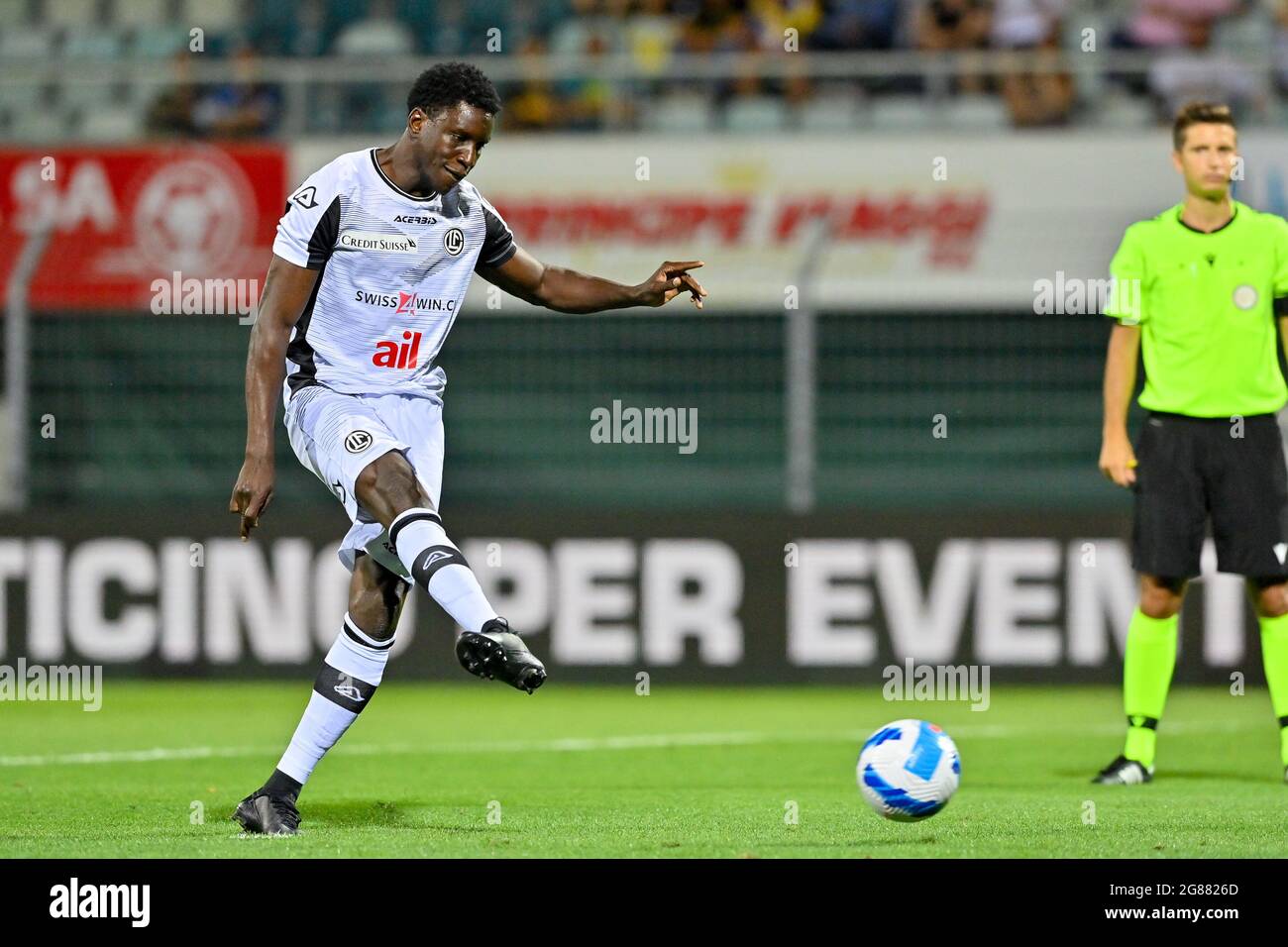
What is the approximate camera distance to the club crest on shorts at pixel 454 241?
6.59m

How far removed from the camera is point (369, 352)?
6516 millimetres

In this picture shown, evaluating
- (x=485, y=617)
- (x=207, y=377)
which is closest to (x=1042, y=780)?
(x=485, y=617)

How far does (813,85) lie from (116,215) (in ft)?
16.5

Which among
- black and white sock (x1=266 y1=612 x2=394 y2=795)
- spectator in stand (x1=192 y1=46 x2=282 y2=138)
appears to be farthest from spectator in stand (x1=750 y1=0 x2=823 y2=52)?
black and white sock (x1=266 y1=612 x2=394 y2=795)

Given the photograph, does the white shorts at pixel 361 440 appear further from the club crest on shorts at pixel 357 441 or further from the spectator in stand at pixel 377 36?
the spectator in stand at pixel 377 36

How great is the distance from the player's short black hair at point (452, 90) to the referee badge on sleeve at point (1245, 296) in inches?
120

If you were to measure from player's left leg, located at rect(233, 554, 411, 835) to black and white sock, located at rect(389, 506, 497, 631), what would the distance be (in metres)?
0.39

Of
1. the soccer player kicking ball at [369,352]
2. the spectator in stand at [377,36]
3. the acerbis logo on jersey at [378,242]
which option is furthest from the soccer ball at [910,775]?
the spectator in stand at [377,36]

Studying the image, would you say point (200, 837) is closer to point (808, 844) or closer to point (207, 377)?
point (808, 844)

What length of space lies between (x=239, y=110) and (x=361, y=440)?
9878 mm

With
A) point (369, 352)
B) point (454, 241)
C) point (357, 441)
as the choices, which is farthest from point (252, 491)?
point (454, 241)

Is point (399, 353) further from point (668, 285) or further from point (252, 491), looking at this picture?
point (668, 285)

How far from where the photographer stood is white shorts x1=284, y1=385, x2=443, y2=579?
623 centimetres

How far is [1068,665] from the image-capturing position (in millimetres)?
12273
